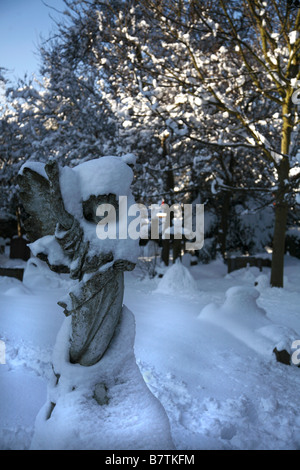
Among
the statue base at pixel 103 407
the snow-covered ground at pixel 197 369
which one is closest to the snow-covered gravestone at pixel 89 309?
the statue base at pixel 103 407

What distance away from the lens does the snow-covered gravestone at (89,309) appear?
6.64 feet

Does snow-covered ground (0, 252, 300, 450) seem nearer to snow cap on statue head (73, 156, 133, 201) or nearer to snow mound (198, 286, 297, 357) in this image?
snow mound (198, 286, 297, 357)

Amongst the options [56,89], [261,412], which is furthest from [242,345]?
[56,89]

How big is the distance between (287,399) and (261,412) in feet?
1.44

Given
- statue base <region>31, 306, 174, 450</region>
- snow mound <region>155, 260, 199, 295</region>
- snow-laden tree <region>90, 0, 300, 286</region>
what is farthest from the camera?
snow mound <region>155, 260, 199, 295</region>

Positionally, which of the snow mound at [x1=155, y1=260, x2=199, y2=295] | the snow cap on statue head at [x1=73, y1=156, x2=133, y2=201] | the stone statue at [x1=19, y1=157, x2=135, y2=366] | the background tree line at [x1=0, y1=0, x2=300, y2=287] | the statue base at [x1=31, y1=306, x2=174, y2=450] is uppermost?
the background tree line at [x1=0, y1=0, x2=300, y2=287]

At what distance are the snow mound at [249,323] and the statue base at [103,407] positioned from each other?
2624 millimetres

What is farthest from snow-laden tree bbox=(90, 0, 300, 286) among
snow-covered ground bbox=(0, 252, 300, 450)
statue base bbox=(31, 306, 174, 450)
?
statue base bbox=(31, 306, 174, 450)

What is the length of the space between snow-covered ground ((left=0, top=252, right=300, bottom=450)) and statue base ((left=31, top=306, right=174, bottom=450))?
463 millimetres

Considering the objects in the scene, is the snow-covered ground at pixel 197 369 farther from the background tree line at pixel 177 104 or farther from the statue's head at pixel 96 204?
the background tree line at pixel 177 104

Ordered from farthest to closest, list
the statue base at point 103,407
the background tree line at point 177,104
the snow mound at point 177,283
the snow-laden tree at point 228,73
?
the snow mound at point 177,283 < the background tree line at point 177,104 < the snow-laden tree at point 228,73 < the statue base at point 103,407

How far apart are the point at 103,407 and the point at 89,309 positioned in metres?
0.62

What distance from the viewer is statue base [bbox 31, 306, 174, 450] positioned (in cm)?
193

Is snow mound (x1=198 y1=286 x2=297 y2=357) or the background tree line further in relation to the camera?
the background tree line
